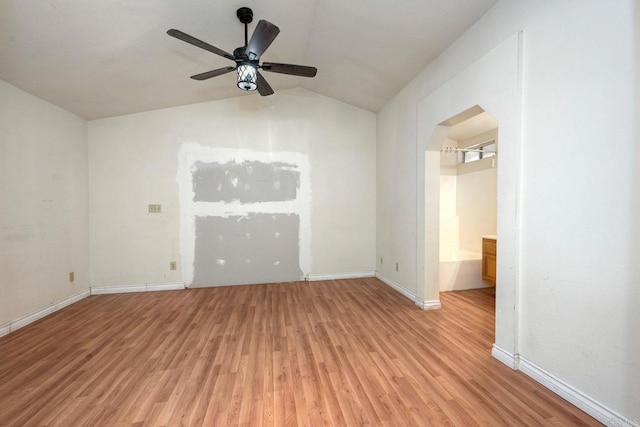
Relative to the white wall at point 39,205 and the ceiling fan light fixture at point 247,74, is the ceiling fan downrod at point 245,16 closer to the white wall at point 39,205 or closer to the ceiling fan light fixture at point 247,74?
the ceiling fan light fixture at point 247,74

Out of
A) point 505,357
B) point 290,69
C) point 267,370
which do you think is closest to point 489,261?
point 505,357

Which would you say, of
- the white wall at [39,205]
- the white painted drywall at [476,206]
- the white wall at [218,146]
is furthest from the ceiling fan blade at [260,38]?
the white painted drywall at [476,206]

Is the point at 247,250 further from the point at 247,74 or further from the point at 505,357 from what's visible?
the point at 505,357

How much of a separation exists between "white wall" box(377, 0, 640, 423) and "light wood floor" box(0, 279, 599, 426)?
37cm

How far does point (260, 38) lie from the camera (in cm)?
182

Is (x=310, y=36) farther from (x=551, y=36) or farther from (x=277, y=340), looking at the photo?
(x=277, y=340)

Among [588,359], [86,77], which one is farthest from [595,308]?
[86,77]

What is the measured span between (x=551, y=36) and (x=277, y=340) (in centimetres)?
299

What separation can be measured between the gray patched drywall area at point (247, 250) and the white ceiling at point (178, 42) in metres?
1.96

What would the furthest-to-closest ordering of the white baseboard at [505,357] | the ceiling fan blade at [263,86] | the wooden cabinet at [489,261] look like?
the wooden cabinet at [489,261], the ceiling fan blade at [263,86], the white baseboard at [505,357]

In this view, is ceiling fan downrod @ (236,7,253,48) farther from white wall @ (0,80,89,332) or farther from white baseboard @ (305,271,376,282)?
white baseboard @ (305,271,376,282)

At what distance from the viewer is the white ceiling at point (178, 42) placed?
1.96 metres

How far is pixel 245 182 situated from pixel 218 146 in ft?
2.23

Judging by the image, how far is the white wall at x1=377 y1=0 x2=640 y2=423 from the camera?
1.25 metres
